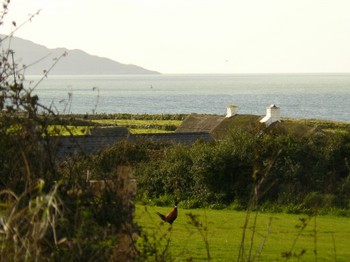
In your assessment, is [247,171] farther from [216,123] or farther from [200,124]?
[200,124]

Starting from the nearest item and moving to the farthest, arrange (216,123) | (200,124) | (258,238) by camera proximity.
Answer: (258,238)
(216,123)
(200,124)

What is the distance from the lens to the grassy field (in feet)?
44.1

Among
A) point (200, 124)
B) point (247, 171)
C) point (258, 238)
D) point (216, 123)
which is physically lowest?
point (200, 124)

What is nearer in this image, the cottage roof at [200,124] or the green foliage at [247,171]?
the green foliage at [247,171]

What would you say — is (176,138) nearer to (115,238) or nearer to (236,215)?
(236,215)

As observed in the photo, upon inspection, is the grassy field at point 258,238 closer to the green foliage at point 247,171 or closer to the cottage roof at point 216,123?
the green foliage at point 247,171

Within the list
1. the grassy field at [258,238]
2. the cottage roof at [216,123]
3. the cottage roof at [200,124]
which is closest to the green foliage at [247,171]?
the grassy field at [258,238]

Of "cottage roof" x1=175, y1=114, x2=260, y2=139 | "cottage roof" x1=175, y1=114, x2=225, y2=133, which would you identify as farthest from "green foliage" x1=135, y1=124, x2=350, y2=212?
"cottage roof" x1=175, y1=114, x2=225, y2=133

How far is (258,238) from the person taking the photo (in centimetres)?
1562

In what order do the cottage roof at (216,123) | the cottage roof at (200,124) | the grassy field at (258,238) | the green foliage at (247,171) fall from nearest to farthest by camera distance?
the grassy field at (258,238)
the green foliage at (247,171)
the cottage roof at (216,123)
the cottage roof at (200,124)

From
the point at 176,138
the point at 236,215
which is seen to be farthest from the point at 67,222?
the point at 176,138

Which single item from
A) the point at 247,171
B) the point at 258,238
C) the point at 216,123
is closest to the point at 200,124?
the point at 216,123

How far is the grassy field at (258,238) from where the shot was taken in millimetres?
13438

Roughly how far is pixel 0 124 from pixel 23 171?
646 mm
